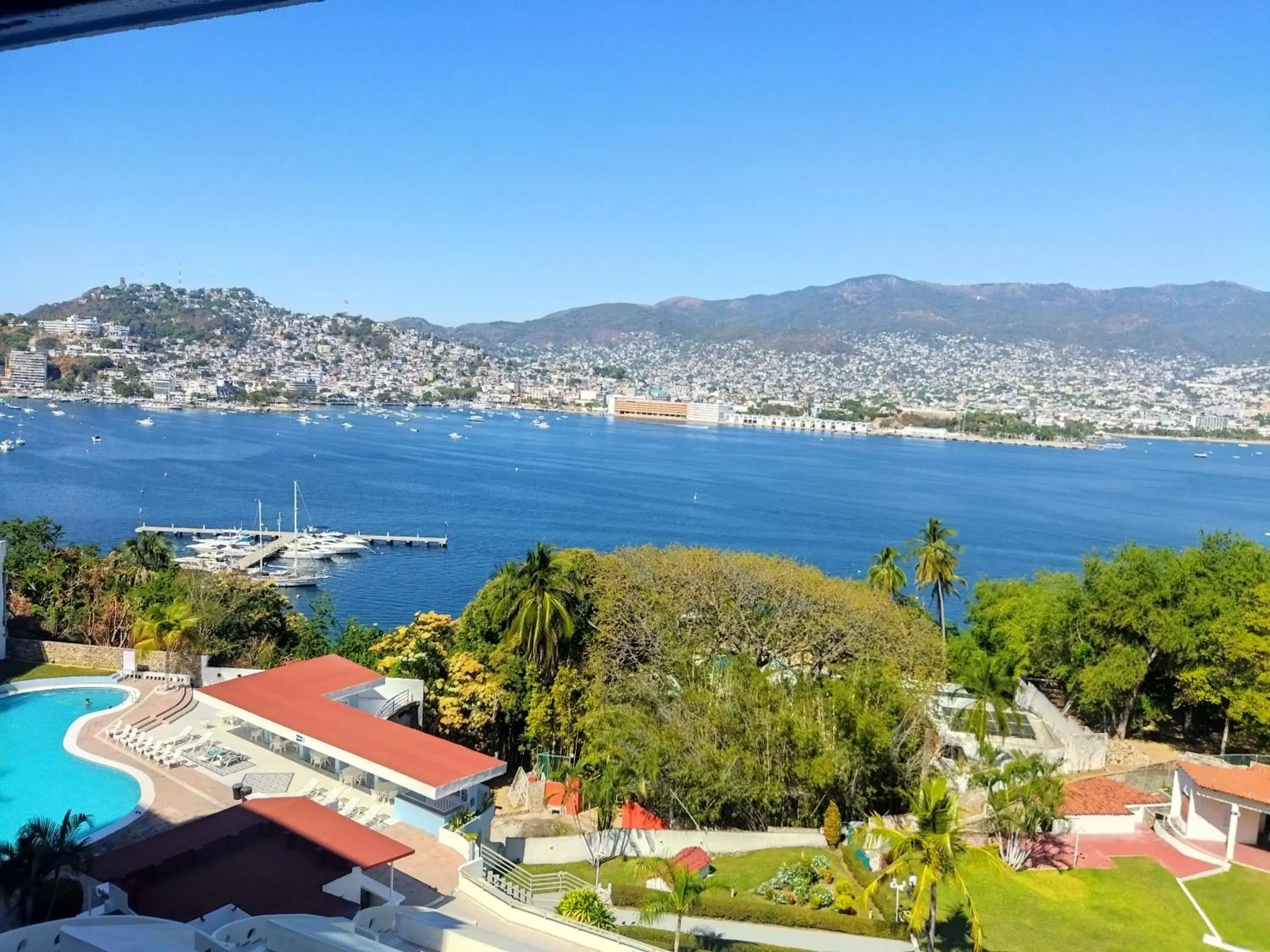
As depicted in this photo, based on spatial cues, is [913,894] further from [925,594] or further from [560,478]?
[560,478]

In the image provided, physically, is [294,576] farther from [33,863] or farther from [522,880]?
[33,863]

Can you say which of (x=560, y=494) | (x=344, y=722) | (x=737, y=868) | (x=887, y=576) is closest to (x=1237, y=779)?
(x=737, y=868)

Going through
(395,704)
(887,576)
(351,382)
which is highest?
(351,382)

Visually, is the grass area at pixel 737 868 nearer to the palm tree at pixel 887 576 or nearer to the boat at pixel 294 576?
the palm tree at pixel 887 576

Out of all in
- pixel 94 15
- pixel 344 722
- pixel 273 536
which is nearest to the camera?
pixel 94 15

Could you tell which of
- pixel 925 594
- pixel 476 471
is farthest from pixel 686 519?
pixel 476 471

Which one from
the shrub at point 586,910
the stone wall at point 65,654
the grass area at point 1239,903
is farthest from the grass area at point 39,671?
the grass area at point 1239,903
